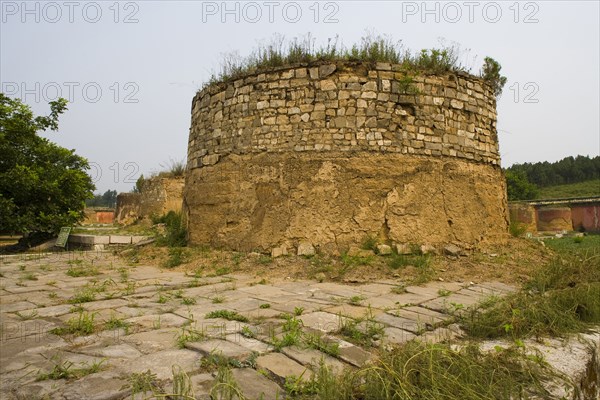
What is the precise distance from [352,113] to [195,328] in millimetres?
4201

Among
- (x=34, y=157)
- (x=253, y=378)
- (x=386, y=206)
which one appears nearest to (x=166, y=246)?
(x=386, y=206)

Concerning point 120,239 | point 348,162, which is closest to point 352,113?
point 348,162

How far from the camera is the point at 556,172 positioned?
2270 inches

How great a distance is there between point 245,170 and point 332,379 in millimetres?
4914

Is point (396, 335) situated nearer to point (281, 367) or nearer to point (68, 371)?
point (281, 367)

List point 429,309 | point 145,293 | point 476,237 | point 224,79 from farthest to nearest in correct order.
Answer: point 224,79 → point 476,237 → point 145,293 → point 429,309

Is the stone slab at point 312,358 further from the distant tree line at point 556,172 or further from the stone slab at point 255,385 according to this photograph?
the distant tree line at point 556,172

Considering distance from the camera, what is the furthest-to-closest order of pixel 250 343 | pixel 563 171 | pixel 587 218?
pixel 563 171
pixel 587 218
pixel 250 343

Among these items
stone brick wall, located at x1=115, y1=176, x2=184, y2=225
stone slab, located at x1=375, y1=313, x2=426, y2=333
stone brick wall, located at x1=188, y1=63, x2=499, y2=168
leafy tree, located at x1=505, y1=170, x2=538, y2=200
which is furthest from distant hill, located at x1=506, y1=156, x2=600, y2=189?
stone slab, located at x1=375, y1=313, x2=426, y2=333

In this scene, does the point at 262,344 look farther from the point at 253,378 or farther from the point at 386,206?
the point at 386,206

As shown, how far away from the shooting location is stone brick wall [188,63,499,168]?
6250mm

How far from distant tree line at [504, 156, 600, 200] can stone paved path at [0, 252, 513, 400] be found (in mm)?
50696

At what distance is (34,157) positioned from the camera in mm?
11719

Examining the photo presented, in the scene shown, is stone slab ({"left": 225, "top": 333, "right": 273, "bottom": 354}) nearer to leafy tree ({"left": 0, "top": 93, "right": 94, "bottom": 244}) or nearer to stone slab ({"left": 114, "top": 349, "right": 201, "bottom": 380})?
stone slab ({"left": 114, "top": 349, "right": 201, "bottom": 380})
